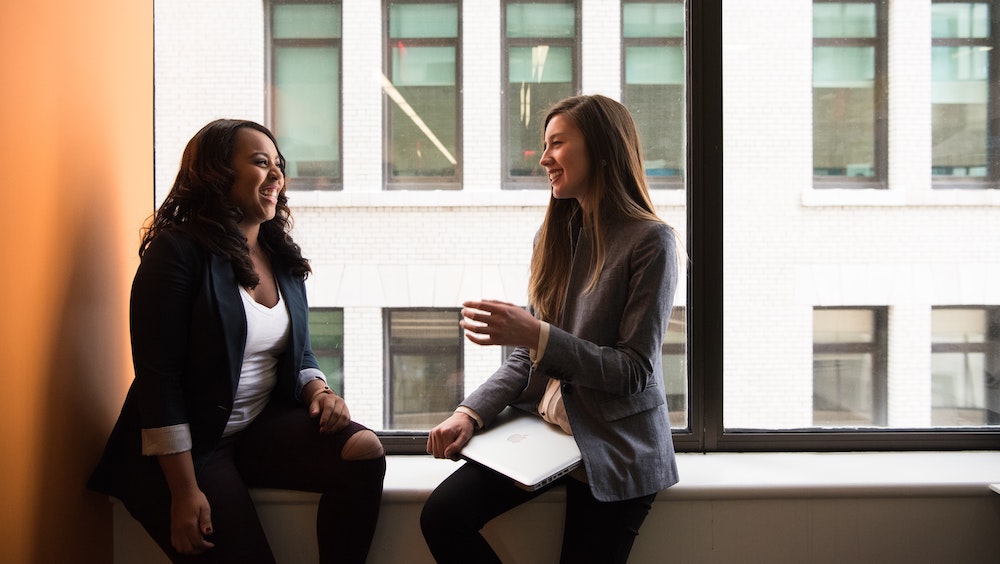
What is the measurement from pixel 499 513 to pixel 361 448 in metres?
0.39

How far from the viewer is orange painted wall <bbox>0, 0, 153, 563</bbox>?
4.69ft

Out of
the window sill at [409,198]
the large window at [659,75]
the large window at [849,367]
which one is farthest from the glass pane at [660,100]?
the large window at [849,367]

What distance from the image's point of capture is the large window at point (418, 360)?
2.23 meters

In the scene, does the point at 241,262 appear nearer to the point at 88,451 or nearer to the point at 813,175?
the point at 88,451

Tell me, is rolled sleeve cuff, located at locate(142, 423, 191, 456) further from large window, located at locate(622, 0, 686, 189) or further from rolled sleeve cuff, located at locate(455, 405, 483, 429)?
large window, located at locate(622, 0, 686, 189)

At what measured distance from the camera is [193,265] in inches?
59.4

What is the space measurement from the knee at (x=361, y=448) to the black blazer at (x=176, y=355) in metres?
0.31

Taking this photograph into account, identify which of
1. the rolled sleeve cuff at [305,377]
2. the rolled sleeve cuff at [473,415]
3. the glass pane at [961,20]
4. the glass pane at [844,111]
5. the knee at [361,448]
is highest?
the glass pane at [961,20]

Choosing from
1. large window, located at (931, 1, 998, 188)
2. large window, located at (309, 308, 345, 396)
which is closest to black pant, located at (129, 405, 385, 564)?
large window, located at (309, 308, 345, 396)

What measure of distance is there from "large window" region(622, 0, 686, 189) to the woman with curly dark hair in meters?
1.24

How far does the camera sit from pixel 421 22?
222 cm

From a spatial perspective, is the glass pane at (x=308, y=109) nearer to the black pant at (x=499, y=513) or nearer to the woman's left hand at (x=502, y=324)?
the woman's left hand at (x=502, y=324)

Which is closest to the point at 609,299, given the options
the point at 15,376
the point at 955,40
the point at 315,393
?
the point at 315,393

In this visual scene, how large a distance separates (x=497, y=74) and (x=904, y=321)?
1.70 m
